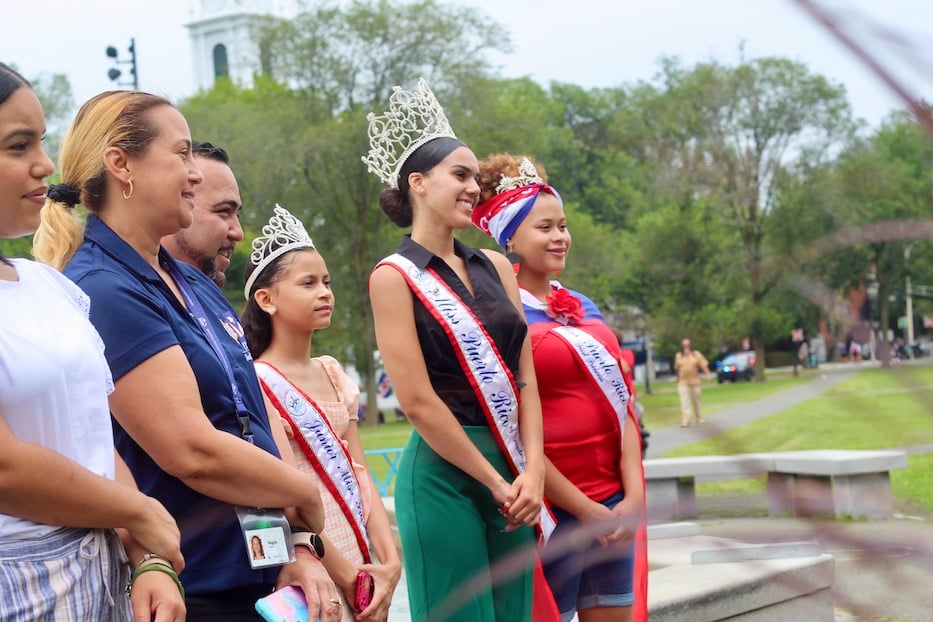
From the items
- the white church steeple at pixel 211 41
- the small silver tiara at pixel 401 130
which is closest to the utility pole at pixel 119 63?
the small silver tiara at pixel 401 130

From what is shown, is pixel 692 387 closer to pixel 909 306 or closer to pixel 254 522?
pixel 909 306

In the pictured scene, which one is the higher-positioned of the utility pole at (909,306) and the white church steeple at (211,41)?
the white church steeple at (211,41)

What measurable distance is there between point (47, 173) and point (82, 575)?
630mm

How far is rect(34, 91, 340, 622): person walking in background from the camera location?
6.39ft

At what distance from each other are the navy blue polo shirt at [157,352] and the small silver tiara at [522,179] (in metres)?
1.63

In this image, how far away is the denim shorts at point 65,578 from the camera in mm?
1572

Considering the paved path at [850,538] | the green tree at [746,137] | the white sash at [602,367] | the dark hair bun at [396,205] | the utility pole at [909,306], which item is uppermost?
the dark hair bun at [396,205]

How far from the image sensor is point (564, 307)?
11.5 ft

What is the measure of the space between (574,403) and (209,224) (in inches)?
49.9

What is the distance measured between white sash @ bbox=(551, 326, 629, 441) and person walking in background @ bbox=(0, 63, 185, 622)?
175 cm

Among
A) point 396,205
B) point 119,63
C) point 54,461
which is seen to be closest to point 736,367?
point 54,461

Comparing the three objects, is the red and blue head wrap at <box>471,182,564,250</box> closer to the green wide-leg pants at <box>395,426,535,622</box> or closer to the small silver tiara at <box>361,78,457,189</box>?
the small silver tiara at <box>361,78,457,189</box>

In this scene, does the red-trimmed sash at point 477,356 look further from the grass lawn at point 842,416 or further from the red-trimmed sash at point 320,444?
the grass lawn at point 842,416

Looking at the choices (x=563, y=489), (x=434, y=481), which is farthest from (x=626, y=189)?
(x=563, y=489)
